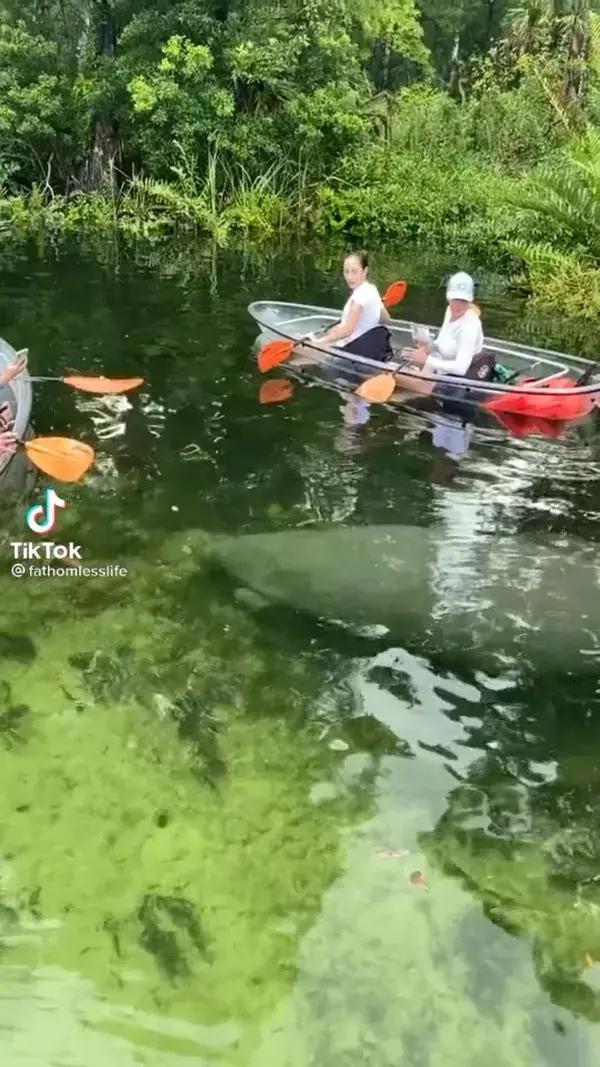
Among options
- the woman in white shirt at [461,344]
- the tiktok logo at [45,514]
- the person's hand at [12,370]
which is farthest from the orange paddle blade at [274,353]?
the tiktok logo at [45,514]

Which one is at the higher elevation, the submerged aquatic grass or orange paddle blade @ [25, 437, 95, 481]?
orange paddle blade @ [25, 437, 95, 481]

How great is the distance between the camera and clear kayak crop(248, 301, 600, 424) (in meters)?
7.52

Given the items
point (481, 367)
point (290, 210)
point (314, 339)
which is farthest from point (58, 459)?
point (290, 210)

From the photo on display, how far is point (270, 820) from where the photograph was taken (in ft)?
12.2

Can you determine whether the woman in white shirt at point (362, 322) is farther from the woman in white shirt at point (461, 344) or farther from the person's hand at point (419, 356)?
the woman in white shirt at point (461, 344)

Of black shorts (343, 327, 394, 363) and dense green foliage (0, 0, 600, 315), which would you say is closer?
black shorts (343, 327, 394, 363)

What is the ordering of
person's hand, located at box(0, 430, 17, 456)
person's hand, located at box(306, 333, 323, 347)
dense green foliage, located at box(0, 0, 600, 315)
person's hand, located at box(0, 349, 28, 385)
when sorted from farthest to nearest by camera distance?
dense green foliage, located at box(0, 0, 600, 315), person's hand, located at box(306, 333, 323, 347), person's hand, located at box(0, 349, 28, 385), person's hand, located at box(0, 430, 17, 456)

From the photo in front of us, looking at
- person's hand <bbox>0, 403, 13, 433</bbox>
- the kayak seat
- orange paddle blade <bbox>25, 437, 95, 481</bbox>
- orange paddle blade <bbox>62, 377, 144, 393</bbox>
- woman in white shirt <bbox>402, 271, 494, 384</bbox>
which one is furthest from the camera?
the kayak seat

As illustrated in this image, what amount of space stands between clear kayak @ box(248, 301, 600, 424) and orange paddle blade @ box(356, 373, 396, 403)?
0.20 m

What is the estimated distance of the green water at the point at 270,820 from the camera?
9.64 feet

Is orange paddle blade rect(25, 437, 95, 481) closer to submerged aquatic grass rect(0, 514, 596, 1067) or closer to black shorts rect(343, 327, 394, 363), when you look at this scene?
submerged aquatic grass rect(0, 514, 596, 1067)

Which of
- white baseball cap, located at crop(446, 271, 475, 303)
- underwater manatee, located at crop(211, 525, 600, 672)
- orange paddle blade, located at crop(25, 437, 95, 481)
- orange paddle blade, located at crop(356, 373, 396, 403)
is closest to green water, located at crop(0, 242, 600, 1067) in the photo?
underwater manatee, located at crop(211, 525, 600, 672)

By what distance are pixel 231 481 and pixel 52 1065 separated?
4.43 m

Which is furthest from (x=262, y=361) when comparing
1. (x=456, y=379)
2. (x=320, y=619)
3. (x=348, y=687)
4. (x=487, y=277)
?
(x=487, y=277)
